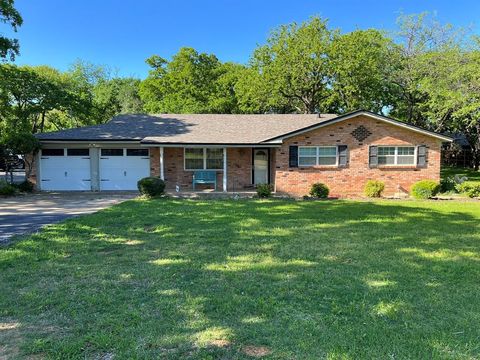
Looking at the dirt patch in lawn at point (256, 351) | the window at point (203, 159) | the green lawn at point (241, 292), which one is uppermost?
the window at point (203, 159)

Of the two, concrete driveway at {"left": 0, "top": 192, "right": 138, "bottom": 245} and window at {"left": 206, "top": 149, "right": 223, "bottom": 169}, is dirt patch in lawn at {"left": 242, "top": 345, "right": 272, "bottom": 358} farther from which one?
window at {"left": 206, "top": 149, "right": 223, "bottom": 169}

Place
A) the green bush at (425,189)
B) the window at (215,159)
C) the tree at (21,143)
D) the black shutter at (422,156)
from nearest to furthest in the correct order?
the green bush at (425,189) → the tree at (21,143) → the black shutter at (422,156) → the window at (215,159)

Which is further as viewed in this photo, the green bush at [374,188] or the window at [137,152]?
the window at [137,152]

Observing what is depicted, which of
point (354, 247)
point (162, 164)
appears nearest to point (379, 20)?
point (162, 164)

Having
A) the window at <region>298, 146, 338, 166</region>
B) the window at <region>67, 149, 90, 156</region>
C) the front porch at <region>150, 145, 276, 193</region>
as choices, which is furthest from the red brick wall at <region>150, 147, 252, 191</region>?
the window at <region>67, 149, 90, 156</region>

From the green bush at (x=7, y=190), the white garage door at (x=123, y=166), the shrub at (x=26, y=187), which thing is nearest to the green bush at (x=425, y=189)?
the white garage door at (x=123, y=166)

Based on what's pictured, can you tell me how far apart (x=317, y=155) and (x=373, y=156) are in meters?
2.46

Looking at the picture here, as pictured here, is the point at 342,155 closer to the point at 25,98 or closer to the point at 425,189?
the point at 425,189

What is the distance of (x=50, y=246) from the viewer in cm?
689

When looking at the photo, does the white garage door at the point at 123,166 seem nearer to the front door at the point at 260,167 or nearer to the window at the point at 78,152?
the window at the point at 78,152

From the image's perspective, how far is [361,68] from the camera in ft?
86.4

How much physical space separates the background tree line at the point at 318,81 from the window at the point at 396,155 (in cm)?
529

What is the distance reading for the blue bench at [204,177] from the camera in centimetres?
1705

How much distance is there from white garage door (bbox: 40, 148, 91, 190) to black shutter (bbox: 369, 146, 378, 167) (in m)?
13.1
